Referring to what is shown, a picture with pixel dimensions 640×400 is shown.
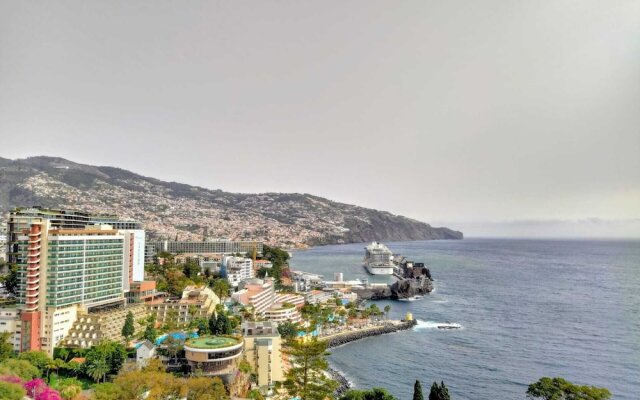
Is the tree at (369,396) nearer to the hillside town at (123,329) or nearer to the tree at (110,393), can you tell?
the hillside town at (123,329)

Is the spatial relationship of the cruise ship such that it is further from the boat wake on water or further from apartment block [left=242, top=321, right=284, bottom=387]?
apartment block [left=242, top=321, right=284, bottom=387]

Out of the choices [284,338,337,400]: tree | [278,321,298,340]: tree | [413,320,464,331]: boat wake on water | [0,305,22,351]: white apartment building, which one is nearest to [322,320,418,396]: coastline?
[413,320,464,331]: boat wake on water

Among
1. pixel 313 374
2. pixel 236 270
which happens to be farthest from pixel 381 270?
pixel 313 374

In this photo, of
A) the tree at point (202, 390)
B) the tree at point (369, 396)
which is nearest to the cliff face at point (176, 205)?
the tree at point (202, 390)

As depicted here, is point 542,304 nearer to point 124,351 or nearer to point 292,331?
point 292,331

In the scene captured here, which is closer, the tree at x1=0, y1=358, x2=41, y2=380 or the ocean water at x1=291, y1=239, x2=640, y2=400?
the tree at x1=0, y1=358, x2=41, y2=380

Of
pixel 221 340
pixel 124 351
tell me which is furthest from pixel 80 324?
pixel 221 340

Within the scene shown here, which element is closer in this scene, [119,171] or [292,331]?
[292,331]
